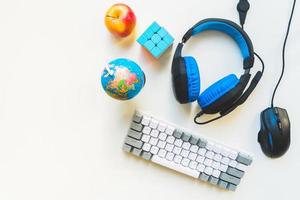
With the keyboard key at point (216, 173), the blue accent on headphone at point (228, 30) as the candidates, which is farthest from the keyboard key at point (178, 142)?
the blue accent on headphone at point (228, 30)

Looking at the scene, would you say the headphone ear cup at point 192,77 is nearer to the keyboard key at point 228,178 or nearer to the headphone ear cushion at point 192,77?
the headphone ear cushion at point 192,77

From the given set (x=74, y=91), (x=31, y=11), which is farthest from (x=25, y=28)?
(x=74, y=91)

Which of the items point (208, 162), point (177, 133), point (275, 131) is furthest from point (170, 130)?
point (275, 131)

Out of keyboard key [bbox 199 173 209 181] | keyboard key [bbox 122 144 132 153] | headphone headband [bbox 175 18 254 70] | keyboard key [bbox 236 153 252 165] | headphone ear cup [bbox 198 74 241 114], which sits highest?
headphone headband [bbox 175 18 254 70]

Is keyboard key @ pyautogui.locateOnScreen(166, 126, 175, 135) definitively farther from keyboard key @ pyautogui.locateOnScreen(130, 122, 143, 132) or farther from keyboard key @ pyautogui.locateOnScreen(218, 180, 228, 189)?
keyboard key @ pyautogui.locateOnScreen(218, 180, 228, 189)

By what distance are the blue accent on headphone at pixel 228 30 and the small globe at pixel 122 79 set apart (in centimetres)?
17

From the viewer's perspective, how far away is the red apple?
2.43ft

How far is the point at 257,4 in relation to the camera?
0.80 metres

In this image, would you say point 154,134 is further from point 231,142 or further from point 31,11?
point 31,11

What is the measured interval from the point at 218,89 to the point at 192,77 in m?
0.06

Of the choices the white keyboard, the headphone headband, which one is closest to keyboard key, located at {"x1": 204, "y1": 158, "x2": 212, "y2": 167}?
the white keyboard

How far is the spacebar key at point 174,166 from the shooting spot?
0.82 metres

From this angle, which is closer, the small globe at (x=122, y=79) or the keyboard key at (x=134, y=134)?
the small globe at (x=122, y=79)

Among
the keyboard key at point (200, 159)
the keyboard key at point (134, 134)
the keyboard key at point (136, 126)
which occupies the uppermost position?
the keyboard key at point (136, 126)
